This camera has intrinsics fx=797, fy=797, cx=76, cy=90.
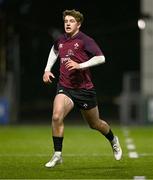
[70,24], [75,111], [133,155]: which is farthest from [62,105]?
[75,111]

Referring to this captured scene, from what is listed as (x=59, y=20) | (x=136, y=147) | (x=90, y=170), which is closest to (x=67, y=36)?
(x=90, y=170)

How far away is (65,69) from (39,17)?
919 inches

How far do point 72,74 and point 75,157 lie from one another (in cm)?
223

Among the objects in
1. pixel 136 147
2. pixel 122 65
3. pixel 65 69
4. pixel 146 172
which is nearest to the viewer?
pixel 146 172

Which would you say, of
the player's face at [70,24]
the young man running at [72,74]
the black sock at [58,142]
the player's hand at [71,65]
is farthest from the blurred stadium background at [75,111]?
the player's face at [70,24]

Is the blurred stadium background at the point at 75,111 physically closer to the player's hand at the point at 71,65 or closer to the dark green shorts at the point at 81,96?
the dark green shorts at the point at 81,96

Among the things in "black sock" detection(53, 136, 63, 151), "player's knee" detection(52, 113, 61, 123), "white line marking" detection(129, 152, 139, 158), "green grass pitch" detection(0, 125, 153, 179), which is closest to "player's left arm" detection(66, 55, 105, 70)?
"player's knee" detection(52, 113, 61, 123)

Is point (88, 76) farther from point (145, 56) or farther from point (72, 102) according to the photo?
point (145, 56)

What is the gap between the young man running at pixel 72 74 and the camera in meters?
10.9

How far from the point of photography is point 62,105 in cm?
1091

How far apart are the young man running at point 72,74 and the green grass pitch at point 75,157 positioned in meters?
0.56

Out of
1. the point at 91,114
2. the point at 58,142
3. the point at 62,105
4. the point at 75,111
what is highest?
the point at 62,105

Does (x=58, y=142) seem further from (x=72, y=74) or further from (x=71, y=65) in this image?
(x=71, y=65)

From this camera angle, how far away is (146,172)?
34.1ft
